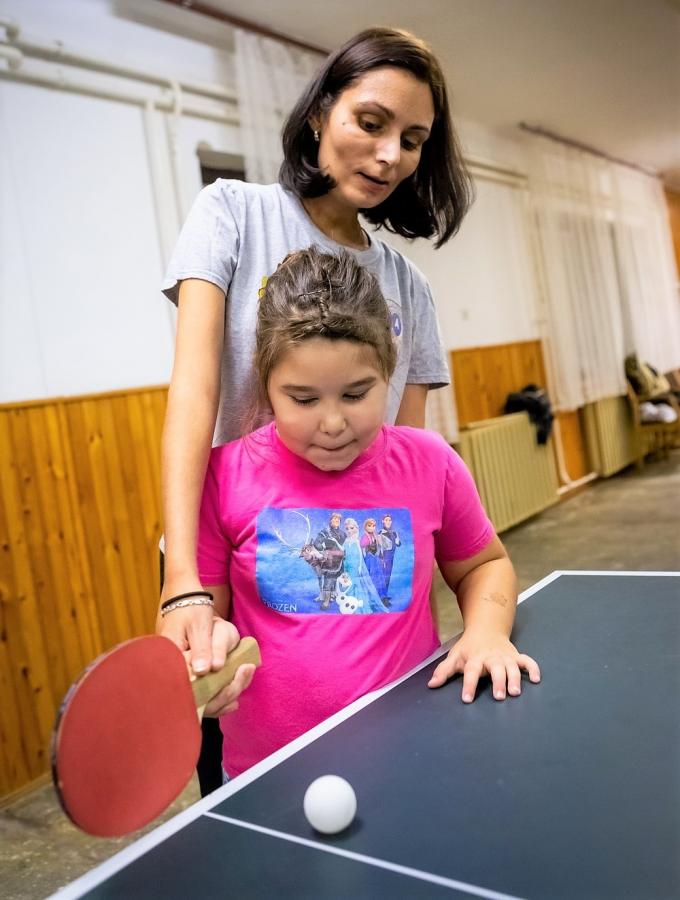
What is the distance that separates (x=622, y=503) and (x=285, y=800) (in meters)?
6.29

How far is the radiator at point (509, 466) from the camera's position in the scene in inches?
226

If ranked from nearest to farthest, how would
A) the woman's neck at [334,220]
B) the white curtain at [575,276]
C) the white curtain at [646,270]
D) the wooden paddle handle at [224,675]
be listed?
the wooden paddle handle at [224,675], the woman's neck at [334,220], the white curtain at [575,276], the white curtain at [646,270]

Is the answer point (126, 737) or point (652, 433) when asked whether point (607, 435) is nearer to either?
point (652, 433)

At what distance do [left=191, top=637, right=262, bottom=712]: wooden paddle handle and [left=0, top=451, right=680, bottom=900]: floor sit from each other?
1.70 meters

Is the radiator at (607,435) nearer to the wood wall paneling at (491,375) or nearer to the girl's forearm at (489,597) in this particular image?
the wood wall paneling at (491,375)

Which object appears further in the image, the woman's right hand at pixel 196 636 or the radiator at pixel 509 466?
the radiator at pixel 509 466

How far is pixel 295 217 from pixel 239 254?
135 millimetres

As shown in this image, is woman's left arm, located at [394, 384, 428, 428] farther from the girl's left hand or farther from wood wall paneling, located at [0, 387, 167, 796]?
wood wall paneling, located at [0, 387, 167, 796]

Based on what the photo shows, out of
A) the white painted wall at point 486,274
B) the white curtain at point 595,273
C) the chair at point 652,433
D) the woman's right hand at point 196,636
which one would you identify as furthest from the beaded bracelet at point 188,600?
the chair at point 652,433

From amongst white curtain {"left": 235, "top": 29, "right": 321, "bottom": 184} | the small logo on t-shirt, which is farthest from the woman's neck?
white curtain {"left": 235, "top": 29, "right": 321, "bottom": 184}

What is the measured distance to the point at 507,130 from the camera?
6867 millimetres

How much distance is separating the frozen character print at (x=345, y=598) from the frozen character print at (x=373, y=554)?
0.12ft

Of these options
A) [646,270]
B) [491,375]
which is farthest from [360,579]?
[646,270]

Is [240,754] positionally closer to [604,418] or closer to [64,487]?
[64,487]
